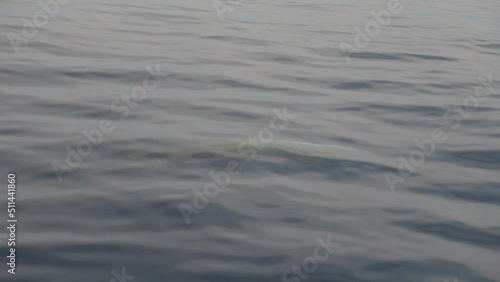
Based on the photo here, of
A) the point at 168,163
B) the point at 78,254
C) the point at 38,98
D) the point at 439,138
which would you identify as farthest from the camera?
the point at 38,98

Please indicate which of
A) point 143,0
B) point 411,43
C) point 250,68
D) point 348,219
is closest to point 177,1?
point 143,0

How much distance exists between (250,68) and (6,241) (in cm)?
678

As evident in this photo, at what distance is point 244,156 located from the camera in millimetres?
7098

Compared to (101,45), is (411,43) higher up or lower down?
higher up

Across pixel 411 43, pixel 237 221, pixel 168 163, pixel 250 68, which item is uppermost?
pixel 411 43

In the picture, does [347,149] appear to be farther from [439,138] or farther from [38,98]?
[38,98]

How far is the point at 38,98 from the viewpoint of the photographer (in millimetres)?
8781

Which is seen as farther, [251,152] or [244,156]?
[251,152]

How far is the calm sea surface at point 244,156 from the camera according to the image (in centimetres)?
499

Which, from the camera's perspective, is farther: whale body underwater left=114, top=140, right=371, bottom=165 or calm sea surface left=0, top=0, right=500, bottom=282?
whale body underwater left=114, top=140, right=371, bottom=165

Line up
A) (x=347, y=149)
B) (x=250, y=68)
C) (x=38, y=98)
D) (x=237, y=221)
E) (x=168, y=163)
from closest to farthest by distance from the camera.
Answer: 1. (x=237, y=221)
2. (x=168, y=163)
3. (x=347, y=149)
4. (x=38, y=98)
5. (x=250, y=68)

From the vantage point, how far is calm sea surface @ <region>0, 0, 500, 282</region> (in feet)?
16.4

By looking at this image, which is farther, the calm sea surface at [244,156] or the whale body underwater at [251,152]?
the whale body underwater at [251,152]

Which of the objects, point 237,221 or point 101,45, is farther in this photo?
point 101,45
